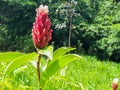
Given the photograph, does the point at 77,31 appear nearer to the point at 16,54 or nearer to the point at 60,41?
the point at 60,41

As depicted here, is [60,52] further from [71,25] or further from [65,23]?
[65,23]

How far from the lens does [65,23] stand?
1328 cm

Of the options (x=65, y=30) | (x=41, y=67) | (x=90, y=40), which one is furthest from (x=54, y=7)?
(x=41, y=67)

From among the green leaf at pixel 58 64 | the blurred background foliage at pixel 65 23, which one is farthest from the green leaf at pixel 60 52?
the blurred background foliage at pixel 65 23

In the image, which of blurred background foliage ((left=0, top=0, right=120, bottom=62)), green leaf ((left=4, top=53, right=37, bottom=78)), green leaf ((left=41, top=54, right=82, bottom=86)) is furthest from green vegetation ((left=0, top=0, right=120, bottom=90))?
green leaf ((left=4, top=53, right=37, bottom=78))

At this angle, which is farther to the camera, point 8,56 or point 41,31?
point 8,56

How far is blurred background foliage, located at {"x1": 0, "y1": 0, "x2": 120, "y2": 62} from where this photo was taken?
12922 millimetres

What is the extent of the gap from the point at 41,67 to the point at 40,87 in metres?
0.07

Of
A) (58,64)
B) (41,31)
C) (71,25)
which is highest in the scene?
(41,31)

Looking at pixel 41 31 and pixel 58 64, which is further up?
pixel 41 31

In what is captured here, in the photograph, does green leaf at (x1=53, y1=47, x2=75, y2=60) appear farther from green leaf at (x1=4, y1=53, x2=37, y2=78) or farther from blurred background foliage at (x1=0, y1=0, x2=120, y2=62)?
blurred background foliage at (x1=0, y1=0, x2=120, y2=62)

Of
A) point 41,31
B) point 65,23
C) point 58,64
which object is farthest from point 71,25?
point 41,31

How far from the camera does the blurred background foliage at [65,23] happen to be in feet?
42.4

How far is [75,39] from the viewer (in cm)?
1365
